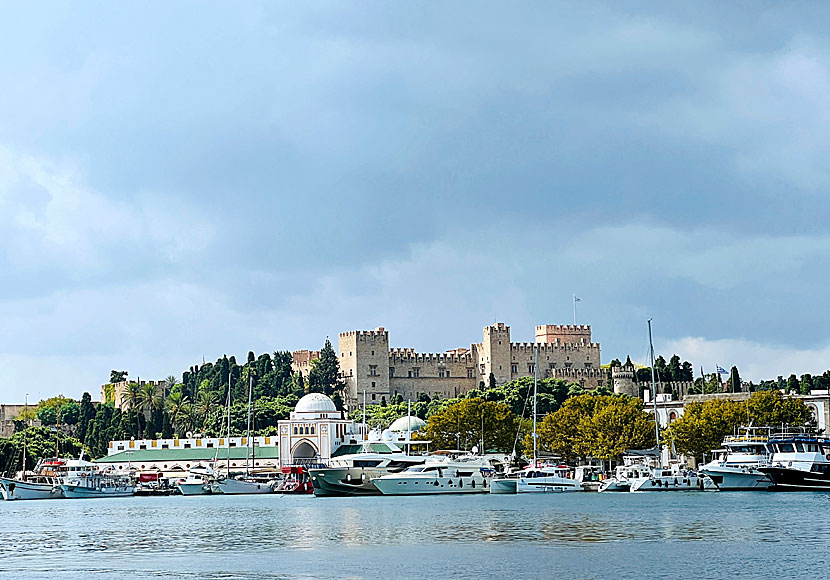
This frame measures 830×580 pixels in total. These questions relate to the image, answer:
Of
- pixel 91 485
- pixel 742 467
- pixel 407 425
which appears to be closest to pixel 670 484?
pixel 742 467

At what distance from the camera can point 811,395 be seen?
421 ft

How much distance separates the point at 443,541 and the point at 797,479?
3917 cm

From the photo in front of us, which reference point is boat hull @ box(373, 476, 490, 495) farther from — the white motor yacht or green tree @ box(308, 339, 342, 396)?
green tree @ box(308, 339, 342, 396)

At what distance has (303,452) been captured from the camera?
470 feet

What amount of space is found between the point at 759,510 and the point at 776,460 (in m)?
19.4

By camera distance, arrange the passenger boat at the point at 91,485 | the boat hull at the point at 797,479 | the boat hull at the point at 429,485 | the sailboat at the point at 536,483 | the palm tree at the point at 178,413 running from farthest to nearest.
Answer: the palm tree at the point at 178,413
the passenger boat at the point at 91,485
the boat hull at the point at 429,485
the sailboat at the point at 536,483
the boat hull at the point at 797,479

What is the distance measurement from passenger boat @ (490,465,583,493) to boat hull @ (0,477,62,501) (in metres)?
35.4

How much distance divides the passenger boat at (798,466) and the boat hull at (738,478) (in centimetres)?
59

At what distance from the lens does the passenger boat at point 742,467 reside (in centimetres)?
8706

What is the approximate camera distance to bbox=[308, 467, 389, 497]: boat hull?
330 feet

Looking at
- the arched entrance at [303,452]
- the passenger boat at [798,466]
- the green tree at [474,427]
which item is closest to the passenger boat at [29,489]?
the arched entrance at [303,452]

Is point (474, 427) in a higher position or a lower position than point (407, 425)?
lower

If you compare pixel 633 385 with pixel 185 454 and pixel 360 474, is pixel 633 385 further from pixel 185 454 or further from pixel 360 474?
pixel 360 474

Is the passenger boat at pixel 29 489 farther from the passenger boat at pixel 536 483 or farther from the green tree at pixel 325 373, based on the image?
the green tree at pixel 325 373
